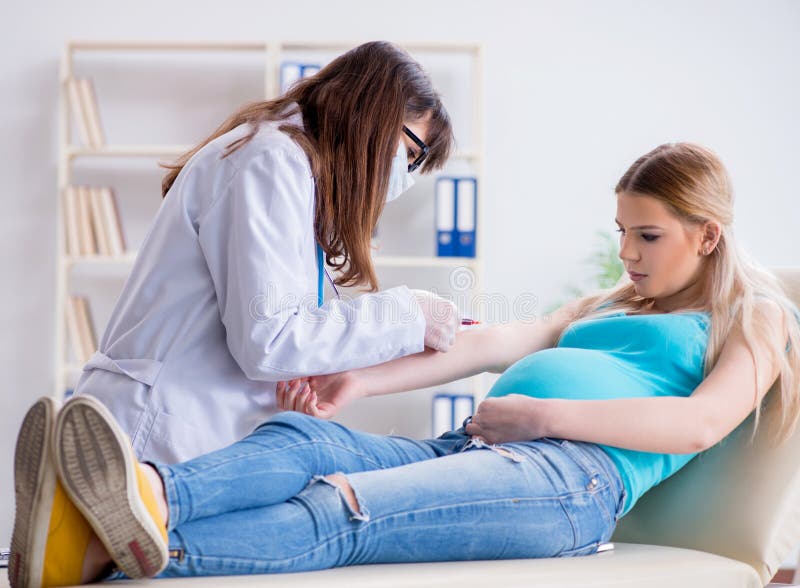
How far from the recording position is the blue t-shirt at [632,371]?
1.43 meters

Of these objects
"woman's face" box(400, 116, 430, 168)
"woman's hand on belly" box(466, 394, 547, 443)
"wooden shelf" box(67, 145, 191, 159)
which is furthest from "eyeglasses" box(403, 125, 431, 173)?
"wooden shelf" box(67, 145, 191, 159)

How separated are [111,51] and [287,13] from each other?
2.44 ft

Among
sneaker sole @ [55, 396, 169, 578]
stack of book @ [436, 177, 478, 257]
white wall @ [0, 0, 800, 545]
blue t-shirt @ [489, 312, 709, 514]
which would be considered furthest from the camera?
white wall @ [0, 0, 800, 545]

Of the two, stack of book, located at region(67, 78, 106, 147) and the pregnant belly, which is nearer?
the pregnant belly

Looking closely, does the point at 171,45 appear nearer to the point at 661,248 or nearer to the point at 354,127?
the point at 354,127

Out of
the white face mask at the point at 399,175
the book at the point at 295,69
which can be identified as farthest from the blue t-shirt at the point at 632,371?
the book at the point at 295,69

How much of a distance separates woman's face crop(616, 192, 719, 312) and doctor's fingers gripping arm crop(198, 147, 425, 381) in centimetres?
49

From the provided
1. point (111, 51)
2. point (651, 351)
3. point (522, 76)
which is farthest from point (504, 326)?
point (111, 51)

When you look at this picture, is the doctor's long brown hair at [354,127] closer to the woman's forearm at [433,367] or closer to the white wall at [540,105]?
the woman's forearm at [433,367]

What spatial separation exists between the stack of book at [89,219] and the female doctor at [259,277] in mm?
2028

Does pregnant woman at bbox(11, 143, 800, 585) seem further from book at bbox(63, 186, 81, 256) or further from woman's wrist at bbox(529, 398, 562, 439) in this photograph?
book at bbox(63, 186, 81, 256)

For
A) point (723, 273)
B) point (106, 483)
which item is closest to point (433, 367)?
point (723, 273)

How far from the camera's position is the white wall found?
143 inches

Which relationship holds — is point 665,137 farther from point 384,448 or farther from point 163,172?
point 384,448
